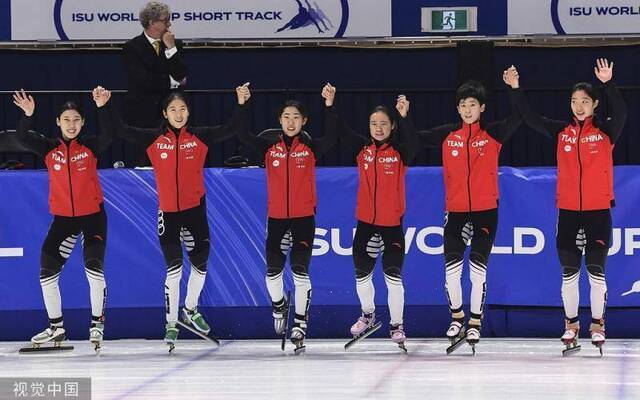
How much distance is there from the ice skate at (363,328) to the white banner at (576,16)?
11.1ft

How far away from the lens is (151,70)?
37.3 ft

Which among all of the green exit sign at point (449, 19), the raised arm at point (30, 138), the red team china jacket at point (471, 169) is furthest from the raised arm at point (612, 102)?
the raised arm at point (30, 138)

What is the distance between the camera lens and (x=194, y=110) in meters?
12.8

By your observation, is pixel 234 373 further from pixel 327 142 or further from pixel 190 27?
pixel 190 27

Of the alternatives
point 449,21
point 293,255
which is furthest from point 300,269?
point 449,21

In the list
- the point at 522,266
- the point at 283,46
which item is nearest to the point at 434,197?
the point at 522,266

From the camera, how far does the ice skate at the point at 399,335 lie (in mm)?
10633

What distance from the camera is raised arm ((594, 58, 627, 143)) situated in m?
10.3

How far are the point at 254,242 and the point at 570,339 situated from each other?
2.81 metres

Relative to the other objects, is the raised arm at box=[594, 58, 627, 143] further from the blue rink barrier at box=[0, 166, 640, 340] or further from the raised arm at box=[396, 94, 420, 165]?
the raised arm at box=[396, 94, 420, 165]

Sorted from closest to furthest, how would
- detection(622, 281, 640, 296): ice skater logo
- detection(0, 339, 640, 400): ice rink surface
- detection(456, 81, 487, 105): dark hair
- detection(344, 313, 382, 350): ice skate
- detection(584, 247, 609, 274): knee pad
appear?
detection(0, 339, 640, 400): ice rink surface < detection(584, 247, 609, 274): knee pad < detection(456, 81, 487, 105): dark hair < detection(344, 313, 382, 350): ice skate < detection(622, 281, 640, 296): ice skater logo

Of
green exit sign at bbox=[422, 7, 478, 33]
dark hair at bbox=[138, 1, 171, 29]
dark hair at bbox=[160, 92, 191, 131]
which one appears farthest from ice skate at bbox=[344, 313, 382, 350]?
green exit sign at bbox=[422, 7, 478, 33]

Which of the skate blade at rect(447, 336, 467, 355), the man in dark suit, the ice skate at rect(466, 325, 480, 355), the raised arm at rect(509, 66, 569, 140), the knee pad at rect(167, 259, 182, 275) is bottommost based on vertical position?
the skate blade at rect(447, 336, 467, 355)

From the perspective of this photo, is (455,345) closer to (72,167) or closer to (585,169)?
(585,169)
